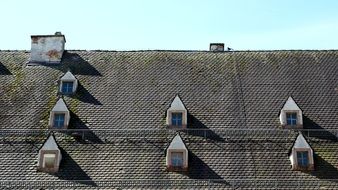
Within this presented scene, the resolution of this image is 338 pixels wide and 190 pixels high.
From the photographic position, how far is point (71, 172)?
77.3ft

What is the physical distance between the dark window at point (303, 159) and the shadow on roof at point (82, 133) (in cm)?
754

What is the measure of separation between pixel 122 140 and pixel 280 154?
6099 millimetres

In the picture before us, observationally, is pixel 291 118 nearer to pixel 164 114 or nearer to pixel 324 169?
pixel 324 169

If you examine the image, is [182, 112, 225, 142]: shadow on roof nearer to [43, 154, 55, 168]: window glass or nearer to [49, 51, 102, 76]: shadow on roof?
[43, 154, 55, 168]: window glass

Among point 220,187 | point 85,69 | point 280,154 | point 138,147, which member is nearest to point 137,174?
point 138,147

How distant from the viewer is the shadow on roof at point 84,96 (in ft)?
88.9

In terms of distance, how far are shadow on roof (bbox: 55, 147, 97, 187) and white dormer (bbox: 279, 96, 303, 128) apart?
805cm

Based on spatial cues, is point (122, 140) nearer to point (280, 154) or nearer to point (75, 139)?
point (75, 139)

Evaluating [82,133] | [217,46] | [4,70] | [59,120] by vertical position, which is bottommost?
[82,133]

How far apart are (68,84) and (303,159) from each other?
34.9 feet

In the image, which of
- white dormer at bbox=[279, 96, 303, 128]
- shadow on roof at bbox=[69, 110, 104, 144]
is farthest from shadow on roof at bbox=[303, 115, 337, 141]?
shadow on roof at bbox=[69, 110, 104, 144]

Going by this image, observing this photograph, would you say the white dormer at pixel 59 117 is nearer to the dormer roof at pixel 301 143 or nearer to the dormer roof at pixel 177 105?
the dormer roof at pixel 177 105

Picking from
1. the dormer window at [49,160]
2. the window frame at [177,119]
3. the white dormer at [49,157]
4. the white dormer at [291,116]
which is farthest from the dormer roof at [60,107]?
the white dormer at [291,116]

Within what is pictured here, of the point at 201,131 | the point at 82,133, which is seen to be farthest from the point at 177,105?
the point at 82,133
